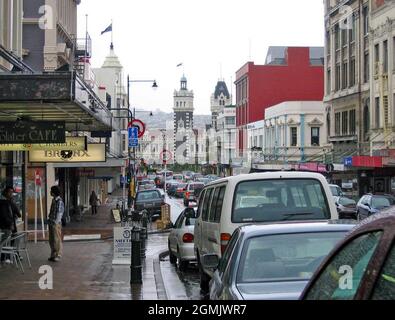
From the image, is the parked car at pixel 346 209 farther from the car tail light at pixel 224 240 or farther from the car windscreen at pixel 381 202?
the car tail light at pixel 224 240

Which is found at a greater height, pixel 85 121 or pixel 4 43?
pixel 4 43

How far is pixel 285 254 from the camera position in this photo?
282 inches

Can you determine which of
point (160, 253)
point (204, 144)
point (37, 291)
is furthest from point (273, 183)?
point (204, 144)

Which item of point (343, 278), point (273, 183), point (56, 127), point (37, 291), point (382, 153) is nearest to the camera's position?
point (343, 278)

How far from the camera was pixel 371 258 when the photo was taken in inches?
134

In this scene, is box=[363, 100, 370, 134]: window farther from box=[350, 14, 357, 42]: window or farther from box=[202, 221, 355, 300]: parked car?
box=[202, 221, 355, 300]: parked car

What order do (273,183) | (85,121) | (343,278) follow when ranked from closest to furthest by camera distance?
(343,278)
(273,183)
(85,121)

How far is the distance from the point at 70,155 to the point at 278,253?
46.1 feet

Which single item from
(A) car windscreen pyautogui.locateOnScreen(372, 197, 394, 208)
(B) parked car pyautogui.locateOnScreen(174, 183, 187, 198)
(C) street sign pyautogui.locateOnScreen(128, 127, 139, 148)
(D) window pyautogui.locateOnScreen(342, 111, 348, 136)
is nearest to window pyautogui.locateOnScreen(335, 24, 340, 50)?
(D) window pyautogui.locateOnScreen(342, 111, 348, 136)

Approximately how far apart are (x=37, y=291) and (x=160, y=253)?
9240 mm

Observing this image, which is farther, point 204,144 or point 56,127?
point 204,144

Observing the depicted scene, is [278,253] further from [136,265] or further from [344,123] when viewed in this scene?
[344,123]
